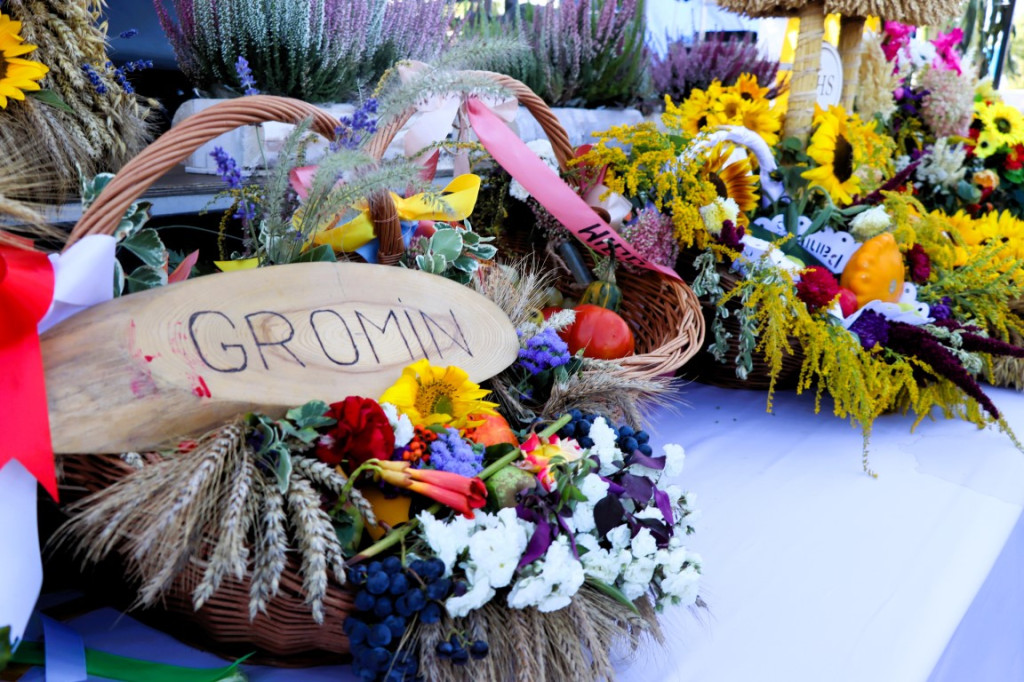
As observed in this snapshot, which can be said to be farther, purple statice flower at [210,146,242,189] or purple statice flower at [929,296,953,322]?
purple statice flower at [929,296,953,322]

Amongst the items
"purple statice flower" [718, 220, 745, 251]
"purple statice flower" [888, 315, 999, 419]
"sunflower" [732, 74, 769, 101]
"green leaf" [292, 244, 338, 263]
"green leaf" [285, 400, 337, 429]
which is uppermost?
"sunflower" [732, 74, 769, 101]

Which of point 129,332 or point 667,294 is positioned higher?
point 129,332

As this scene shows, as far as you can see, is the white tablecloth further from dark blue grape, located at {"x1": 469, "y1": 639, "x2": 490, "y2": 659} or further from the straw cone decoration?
the straw cone decoration

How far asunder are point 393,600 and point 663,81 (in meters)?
1.54

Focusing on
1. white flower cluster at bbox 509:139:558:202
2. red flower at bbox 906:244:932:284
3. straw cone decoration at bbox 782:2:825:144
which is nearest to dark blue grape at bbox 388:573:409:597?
white flower cluster at bbox 509:139:558:202

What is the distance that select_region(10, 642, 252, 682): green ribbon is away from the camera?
0.54 m

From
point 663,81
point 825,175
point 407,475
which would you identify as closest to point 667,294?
point 825,175

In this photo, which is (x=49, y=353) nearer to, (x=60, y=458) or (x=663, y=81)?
(x=60, y=458)

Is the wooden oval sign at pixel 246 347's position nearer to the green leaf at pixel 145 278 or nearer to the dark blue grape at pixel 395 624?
the green leaf at pixel 145 278

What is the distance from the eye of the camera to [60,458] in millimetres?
543

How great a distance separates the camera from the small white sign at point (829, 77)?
1439 mm

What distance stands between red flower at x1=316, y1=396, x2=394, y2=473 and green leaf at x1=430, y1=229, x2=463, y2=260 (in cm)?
30

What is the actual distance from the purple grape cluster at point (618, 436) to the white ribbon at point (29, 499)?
40cm

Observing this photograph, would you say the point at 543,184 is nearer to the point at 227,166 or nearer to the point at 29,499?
the point at 227,166
